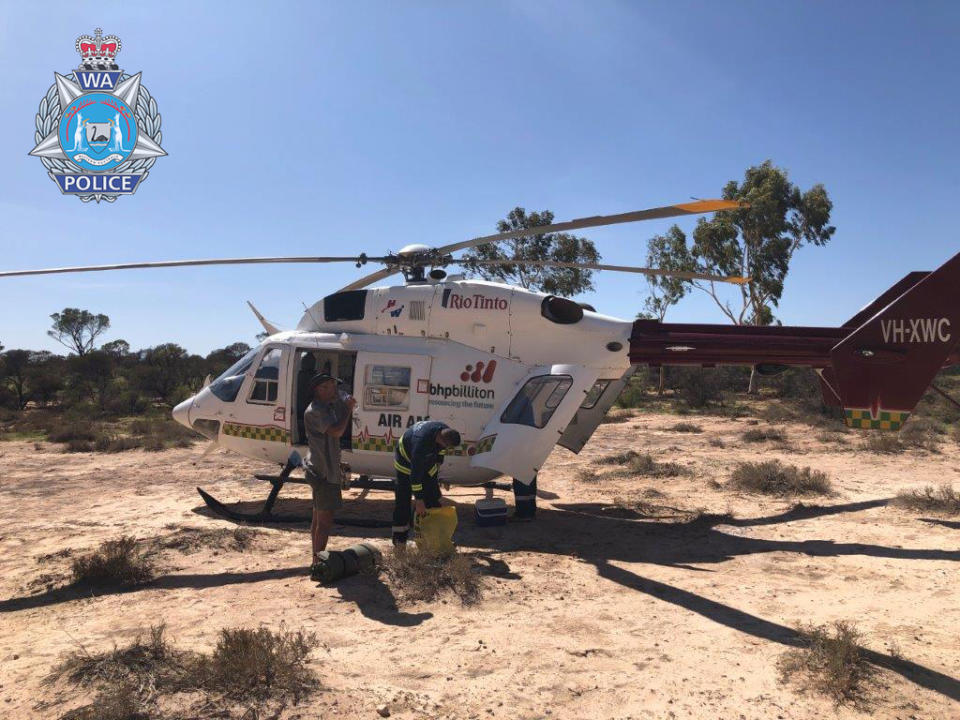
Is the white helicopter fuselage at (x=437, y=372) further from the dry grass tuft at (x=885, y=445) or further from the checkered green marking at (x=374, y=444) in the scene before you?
the dry grass tuft at (x=885, y=445)

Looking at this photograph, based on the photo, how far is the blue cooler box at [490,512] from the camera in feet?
26.6

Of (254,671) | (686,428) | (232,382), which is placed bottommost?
(254,671)

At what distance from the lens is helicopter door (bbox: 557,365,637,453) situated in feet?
32.1

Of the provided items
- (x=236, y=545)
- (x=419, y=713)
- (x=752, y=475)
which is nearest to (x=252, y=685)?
(x=419, y=713)

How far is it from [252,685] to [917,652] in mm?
4813

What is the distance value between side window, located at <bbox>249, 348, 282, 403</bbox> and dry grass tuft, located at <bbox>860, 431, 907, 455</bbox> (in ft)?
43.8

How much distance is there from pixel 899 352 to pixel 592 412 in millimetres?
4470

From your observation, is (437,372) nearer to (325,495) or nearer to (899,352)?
(325,495)

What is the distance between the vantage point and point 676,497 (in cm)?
991

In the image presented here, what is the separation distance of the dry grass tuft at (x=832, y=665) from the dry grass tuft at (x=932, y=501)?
17.3ft

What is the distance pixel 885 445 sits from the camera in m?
13.4

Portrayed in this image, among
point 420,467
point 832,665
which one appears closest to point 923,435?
point 832,665

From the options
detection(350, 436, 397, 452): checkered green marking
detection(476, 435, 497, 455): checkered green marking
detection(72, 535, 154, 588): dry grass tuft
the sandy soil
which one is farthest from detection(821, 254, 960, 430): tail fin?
detection(72, 535, 154, 588): dry grass tuft

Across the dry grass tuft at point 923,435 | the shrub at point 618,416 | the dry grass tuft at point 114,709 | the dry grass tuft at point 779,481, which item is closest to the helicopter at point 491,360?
the dry grass tuft at point 779,481
